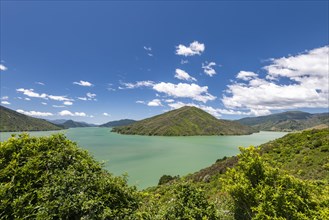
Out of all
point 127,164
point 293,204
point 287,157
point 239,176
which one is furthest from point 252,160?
point 127,164

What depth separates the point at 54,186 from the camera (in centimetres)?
600

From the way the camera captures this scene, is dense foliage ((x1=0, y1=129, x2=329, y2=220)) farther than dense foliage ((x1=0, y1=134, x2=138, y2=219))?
Yes

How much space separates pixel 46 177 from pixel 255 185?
8.30m

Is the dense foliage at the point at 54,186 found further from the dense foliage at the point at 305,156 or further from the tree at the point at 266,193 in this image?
the dense foliage at the point at 305,156

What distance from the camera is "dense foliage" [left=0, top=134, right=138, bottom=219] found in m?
5.58

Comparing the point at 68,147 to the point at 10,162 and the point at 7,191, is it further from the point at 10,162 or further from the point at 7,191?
the point at 7,191

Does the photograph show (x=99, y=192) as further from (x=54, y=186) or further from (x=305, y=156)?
(x=305, y=156)

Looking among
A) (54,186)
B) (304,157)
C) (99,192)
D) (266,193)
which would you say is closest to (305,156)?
(304,157)

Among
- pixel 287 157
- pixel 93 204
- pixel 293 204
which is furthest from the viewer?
pixel 287 157

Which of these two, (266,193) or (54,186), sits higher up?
(54,186)

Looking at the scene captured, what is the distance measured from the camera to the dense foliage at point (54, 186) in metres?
5.58

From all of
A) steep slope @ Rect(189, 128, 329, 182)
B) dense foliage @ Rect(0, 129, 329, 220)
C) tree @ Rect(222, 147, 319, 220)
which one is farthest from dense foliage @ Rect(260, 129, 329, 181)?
dense foliage @ Rect(0, 129, 329, 220)

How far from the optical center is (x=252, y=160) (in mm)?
8703

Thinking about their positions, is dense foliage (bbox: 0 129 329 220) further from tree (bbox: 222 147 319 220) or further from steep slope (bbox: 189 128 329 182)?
steep slope (bbox: 189 128 329 182)
